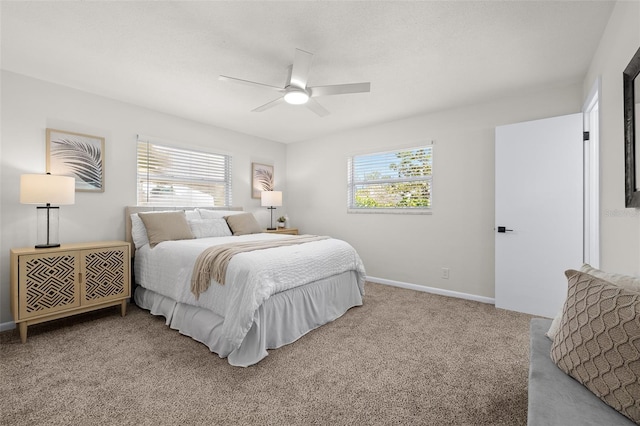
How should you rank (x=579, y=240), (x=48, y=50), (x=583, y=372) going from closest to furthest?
(x=583, y=372), (x=48, y=50), (x=579, y=240)

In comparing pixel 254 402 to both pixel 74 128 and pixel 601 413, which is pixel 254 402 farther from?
pixel 74 128

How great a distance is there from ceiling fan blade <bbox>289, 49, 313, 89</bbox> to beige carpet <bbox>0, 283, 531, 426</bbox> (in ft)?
7.08

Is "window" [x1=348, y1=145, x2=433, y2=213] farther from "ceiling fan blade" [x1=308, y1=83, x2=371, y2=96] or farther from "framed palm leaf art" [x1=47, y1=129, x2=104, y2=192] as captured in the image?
"framed palm leaf art" [x1=47, y1=129, x2=104, y2=192]

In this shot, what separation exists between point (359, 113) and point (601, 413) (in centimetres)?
361

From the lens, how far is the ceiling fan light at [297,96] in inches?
→ 99.5

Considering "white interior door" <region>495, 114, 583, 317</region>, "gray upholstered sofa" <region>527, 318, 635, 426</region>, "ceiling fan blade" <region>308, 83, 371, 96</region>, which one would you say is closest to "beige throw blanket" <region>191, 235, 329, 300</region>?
"ceiling fan blade" <region>308, 83, 371, 96</region>

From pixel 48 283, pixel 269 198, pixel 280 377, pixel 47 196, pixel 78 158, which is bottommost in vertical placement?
pixel 280 377

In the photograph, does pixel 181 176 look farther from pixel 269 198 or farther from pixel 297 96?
pixel 297 96

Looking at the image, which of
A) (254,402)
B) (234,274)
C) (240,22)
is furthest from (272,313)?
(240,22)

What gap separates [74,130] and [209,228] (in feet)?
5.73

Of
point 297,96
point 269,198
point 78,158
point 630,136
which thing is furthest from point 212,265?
point 630,136

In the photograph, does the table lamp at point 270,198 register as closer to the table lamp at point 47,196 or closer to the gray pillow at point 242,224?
the gray pillow at point 242,224

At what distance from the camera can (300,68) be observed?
2.27 m

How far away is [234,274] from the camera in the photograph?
226 cm
